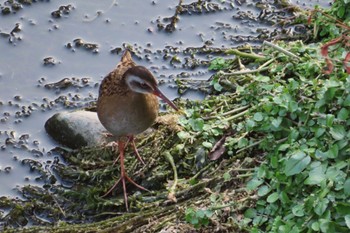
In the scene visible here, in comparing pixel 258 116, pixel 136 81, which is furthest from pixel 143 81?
pixel 258 116

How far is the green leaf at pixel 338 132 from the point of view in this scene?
5.38 meters

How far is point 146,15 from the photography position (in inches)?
341

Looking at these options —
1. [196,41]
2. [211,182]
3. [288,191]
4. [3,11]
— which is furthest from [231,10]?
[288,191]

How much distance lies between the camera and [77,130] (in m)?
7.22

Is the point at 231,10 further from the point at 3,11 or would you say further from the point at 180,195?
the point at 180,195

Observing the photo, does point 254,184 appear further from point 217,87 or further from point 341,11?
point 341,11

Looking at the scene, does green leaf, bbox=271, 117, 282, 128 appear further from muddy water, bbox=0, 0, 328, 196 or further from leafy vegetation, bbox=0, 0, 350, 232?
muddy water, bbox=0, 0, 328, 196

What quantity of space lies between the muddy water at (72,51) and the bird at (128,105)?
0.78 m

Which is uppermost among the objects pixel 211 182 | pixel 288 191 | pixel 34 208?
pixel 288 191

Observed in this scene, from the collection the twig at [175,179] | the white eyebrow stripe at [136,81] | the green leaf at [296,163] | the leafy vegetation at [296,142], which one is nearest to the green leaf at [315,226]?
the leafy vegetation at [296,142]

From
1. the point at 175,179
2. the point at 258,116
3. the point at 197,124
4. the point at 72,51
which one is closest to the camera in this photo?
the point at 258,116

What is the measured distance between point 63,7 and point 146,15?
34.7 inches

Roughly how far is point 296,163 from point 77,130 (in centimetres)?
252

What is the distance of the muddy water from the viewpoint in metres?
7.46
